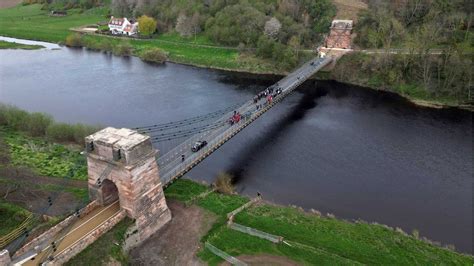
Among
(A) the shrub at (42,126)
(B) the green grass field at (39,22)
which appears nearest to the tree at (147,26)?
(B) the green grass field at (39,22)

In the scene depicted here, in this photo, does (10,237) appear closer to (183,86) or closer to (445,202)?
(445,202)

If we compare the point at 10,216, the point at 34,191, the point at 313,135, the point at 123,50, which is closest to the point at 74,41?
the point at 123,50

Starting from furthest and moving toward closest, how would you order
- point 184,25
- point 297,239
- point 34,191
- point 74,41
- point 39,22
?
point 39,22
point 74,41
point 184,25
point 34,191
point 297,239

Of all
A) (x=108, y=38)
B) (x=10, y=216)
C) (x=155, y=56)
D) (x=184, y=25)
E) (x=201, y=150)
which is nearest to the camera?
(x=10, y=216)

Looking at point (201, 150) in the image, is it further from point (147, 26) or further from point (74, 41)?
point (74, 41)

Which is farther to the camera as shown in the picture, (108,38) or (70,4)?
(70,4)

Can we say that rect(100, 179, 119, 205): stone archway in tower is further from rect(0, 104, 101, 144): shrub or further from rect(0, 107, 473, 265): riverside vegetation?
rect(0, 104, 101, 144): shrub

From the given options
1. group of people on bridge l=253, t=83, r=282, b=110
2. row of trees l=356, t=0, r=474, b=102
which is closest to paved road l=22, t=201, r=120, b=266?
group of people on bridge l=253, t=83, r=282, b=110
